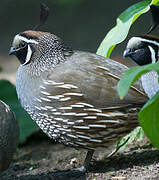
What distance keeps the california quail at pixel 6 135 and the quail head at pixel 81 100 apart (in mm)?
268

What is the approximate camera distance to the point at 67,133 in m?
4.57

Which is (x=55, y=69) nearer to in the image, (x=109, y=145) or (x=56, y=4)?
(x=109, y=145)

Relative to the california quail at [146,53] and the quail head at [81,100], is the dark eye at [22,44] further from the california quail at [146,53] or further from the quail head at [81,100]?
the california quail at [146,53]

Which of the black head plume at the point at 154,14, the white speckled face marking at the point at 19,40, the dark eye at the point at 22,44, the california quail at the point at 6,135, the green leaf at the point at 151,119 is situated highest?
the black head plume at the point at 154,14

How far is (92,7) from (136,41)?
26.5 feet

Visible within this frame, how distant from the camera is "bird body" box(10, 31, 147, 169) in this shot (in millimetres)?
4438

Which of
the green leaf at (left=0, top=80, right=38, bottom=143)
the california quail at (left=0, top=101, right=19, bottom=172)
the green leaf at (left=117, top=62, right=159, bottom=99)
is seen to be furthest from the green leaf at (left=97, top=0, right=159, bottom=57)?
the green leaf at (left=0, top=80, right=38, bottom=143)

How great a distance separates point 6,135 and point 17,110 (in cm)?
222

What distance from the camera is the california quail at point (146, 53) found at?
4391 mm

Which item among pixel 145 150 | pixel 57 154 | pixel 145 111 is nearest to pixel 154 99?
pixel 145 111

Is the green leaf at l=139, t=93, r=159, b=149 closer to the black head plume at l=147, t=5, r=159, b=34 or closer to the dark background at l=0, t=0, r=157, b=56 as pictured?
the black head plume at l=147, t=5, r=159, b=34

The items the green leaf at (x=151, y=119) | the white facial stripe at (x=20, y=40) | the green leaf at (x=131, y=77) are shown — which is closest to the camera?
the green leaf at (x=131, y=77)

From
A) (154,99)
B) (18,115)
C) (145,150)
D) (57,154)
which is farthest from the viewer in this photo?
(18,115)

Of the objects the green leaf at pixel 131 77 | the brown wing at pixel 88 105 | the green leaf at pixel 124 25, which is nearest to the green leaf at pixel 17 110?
the brown wing at pixel 88 105
